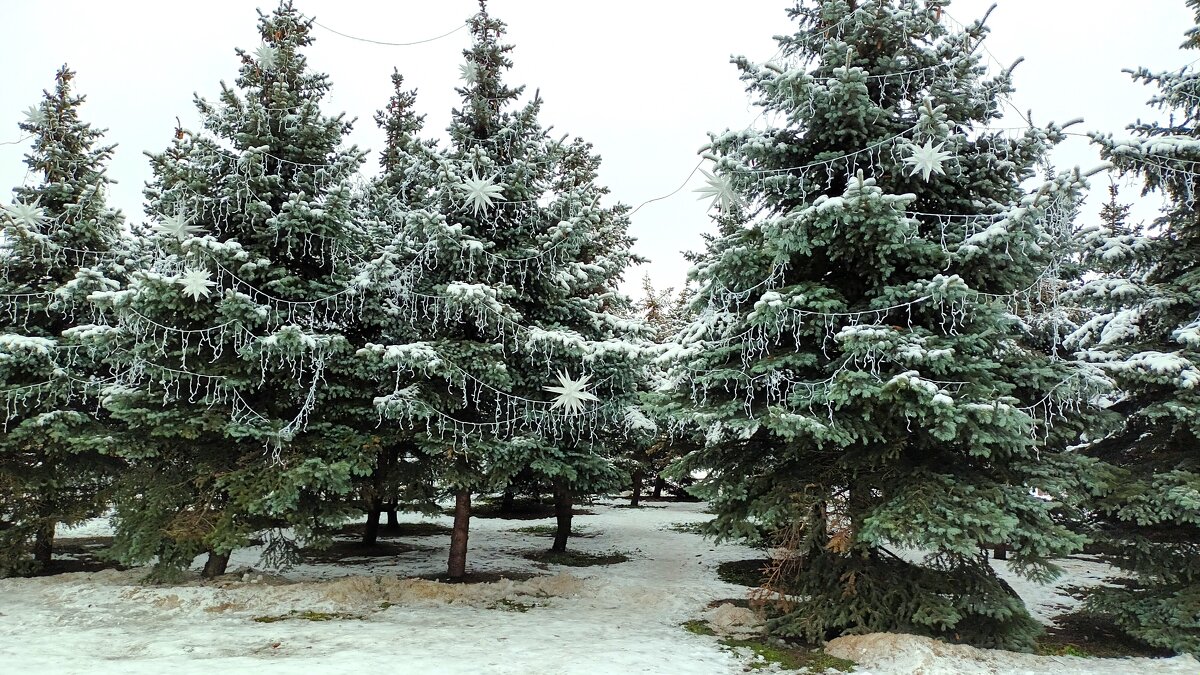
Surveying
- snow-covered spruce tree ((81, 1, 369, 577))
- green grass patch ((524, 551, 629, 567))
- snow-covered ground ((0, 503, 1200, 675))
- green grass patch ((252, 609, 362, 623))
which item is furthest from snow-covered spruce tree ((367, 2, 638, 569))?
green grass patch ((524, 551, 629, 567))

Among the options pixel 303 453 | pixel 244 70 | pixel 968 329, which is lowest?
pixel 303 453

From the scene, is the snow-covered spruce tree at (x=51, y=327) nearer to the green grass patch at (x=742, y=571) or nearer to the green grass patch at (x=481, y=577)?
the green grass patch at (x=481, y=577)

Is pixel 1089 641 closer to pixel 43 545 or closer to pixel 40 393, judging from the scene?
pixel 40 393

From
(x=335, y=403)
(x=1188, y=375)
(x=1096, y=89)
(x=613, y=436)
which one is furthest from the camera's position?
(x=613, y=436)

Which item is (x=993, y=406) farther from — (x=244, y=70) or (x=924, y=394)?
(x=244, y=70)

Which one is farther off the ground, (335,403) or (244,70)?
(244,70)

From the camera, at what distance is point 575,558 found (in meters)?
11.8

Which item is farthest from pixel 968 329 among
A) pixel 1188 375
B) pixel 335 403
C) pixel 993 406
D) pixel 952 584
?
pixel 335 403

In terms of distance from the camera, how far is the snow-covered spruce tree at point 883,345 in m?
5.71

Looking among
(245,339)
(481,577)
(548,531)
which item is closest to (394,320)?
(245,339)

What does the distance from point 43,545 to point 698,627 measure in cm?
1012

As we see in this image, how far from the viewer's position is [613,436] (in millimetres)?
10531

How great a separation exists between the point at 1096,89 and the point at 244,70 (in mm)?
10974

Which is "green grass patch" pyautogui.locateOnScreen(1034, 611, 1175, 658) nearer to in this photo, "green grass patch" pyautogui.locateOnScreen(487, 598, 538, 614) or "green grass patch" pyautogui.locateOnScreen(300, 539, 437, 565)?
"green grass patch" pyautogui.locateOnScreen(487, 598, 538, 614)
